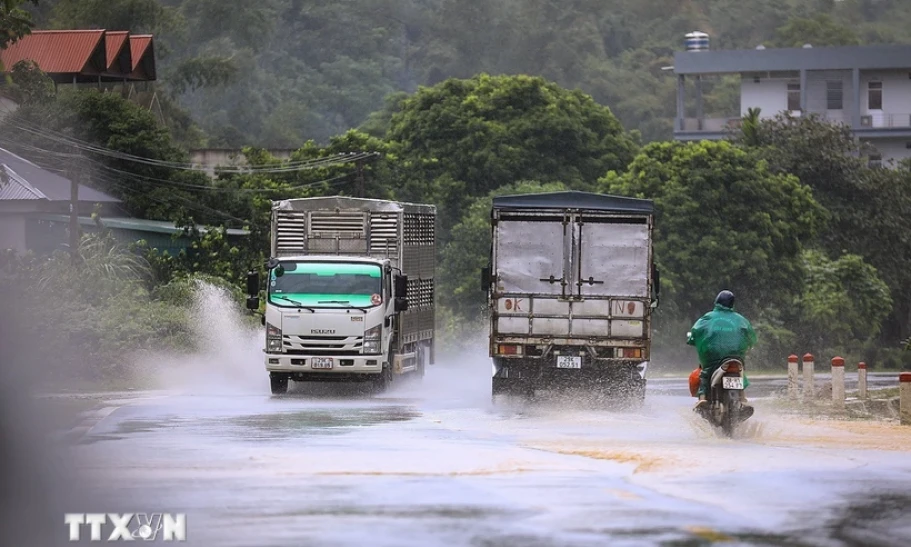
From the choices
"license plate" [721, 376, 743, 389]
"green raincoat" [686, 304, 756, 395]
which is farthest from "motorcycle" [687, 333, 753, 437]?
"green raincoat" [686, 304, 756, 395]

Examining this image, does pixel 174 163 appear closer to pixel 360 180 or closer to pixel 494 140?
pixel 360 180

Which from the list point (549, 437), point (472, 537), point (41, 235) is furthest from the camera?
point (41, 235)

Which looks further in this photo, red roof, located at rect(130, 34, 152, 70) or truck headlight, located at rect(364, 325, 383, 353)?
red roof, located at rect(130, 34, 152, 70)

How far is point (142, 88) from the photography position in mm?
90625

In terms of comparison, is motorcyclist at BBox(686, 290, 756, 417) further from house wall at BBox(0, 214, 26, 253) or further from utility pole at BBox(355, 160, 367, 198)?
utility pole at BBox(355, 160, 367, 198)

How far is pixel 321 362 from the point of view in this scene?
28.8 metres

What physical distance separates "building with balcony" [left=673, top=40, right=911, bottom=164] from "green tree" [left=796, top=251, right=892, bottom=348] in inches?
834

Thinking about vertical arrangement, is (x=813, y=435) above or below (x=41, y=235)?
below

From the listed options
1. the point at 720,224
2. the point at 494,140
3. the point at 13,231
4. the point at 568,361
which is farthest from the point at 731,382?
the point at 494,140

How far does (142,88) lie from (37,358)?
191 ft

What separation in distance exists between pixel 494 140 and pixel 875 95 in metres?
24.1

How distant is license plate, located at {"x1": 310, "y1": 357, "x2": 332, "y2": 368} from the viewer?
28.8 meters

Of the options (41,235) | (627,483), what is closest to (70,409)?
(627,483)

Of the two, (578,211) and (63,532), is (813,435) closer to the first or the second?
(578,211)
